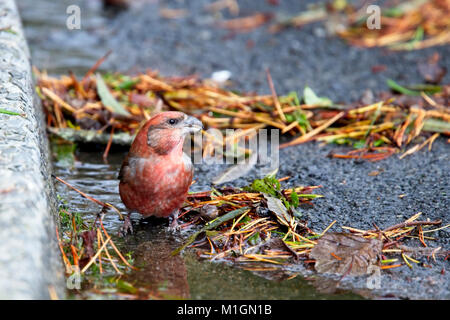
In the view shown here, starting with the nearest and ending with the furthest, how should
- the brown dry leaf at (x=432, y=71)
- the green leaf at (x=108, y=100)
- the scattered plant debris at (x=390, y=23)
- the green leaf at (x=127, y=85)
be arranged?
the green leaf at (x=108, y=100) → the green leaf at (x=127, y=85) → the brown dry leaf at (x=432, y=71) → the scattered plant debris at (x=390, y=23)

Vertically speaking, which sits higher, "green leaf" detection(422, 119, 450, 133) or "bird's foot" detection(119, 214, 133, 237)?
"green leaf" detection(422, 119, 450, 133)

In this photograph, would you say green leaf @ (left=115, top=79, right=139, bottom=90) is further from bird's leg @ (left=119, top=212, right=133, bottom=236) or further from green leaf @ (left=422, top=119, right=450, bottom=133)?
green leaf @ (left=422, top=119, right=450, bottom=133)

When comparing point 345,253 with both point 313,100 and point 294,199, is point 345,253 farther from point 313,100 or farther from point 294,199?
point 313,100

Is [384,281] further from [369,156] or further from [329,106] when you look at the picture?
[329,106]

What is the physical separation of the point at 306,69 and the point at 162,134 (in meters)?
3.42

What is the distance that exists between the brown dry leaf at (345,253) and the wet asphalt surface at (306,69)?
10 centimetres

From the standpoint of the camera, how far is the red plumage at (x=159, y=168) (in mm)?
3164

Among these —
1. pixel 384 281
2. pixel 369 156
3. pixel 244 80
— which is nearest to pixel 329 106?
pixel 369 156

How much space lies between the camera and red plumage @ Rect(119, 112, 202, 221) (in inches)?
125

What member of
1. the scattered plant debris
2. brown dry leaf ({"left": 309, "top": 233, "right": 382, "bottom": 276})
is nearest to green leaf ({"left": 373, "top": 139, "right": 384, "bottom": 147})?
brown dry leaf ({"left": 309, "top": 233, "right": 382, "bottom": 276})

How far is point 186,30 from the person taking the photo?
24.5 feet

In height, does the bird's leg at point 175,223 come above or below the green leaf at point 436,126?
below

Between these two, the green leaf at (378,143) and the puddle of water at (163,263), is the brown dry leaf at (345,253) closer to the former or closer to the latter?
the puddle of water at (163,263)

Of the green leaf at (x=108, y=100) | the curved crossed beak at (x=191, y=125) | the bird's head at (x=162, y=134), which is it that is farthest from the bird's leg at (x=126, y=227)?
the green leaf at (x=108, y=100)
